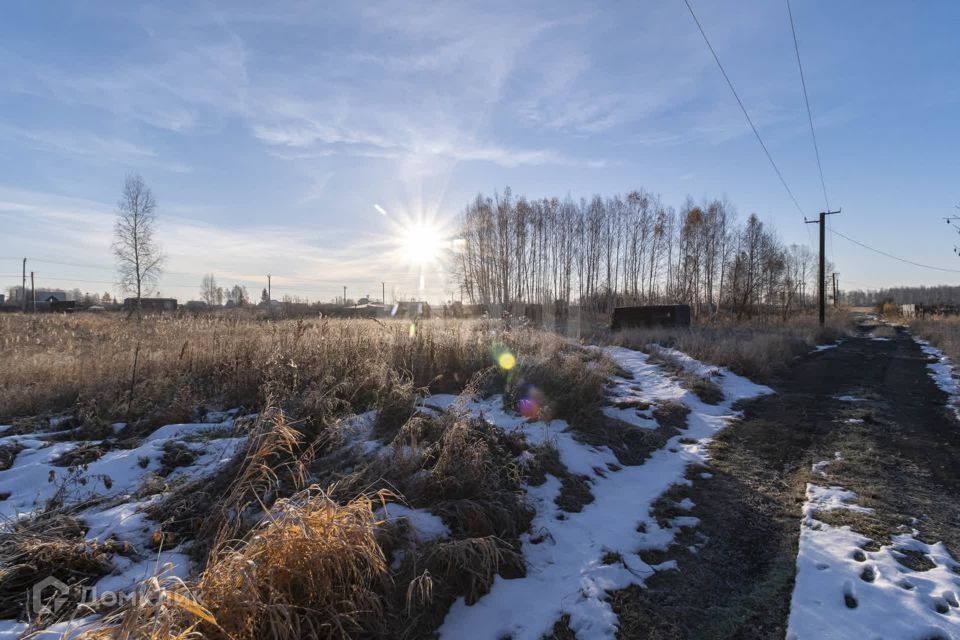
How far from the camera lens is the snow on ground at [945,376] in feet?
29.2

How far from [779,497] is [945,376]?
468 inches

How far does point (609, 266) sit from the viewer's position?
46031 mm

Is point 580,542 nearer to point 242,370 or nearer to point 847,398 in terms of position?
point 242,370

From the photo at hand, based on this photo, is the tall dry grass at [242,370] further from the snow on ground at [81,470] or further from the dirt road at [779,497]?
the dirt road at [779,497]

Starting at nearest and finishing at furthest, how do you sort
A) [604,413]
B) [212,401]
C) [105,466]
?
[105,466]
[212,401]
[604,413]

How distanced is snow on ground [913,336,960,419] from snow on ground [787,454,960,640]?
21.1ft

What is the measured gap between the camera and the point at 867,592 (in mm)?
2889

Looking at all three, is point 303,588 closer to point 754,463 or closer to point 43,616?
point 43,616

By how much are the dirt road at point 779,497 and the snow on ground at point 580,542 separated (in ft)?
0.55

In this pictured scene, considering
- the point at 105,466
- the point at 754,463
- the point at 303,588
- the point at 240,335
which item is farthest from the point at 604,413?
the point at 240,335

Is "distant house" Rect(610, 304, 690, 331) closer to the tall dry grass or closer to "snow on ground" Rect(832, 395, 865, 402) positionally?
"snow on ground" Rect(832, 395, 865, 402)

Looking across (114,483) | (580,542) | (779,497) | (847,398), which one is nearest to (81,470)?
(114,483)

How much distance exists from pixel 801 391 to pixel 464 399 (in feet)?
28.4

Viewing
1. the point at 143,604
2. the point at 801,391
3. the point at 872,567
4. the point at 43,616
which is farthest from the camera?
the point at 801,391
